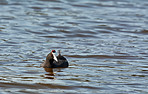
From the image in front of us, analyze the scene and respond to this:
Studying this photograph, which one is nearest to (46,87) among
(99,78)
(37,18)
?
(99,78)

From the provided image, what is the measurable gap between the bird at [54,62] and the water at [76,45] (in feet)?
0.64

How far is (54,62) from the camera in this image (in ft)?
39.7

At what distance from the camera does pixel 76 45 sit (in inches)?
562

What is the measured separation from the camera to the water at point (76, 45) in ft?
32.2

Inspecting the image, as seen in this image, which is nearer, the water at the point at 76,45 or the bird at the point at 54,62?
the water at the point at 76,45

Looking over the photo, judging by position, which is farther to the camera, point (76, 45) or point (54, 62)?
point (76, 45)

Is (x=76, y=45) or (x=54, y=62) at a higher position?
(x=76, y=45)

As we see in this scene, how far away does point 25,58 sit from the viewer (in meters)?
12.2

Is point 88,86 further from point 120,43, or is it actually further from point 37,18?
point 37,18

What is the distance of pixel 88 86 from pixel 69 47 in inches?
175

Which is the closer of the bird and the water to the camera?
the water

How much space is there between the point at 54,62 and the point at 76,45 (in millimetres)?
2341

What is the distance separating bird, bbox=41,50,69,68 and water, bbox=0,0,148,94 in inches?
7.6

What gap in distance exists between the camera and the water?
32.2ft
